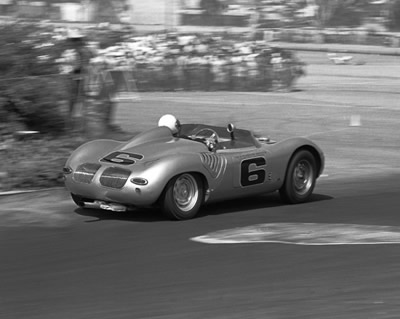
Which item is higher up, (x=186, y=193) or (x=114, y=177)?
(x=114, y=177)

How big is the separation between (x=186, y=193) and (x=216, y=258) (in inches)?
67.7

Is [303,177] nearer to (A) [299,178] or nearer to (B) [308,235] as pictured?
(A) [299,178]

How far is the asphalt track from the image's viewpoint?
614 centimetres

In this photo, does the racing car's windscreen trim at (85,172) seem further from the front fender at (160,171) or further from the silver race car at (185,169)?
the front fender at (160,171)

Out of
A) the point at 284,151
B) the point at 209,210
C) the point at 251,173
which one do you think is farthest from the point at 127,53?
the point at 251,173

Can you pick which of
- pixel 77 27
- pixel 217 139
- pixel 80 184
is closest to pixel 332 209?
pixel 217 139

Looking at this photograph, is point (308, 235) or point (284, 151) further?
point (284, 151)

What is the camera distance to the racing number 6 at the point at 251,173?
959 centimetres

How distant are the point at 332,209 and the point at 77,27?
15.4 metres

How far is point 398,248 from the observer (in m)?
8.00

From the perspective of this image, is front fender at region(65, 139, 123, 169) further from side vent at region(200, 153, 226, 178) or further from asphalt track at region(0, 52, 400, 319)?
side vent at region(200, 153, 226, 178)

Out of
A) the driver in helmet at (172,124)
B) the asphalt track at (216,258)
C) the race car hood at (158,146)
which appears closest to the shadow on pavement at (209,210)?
the asphalt track at (216,258)

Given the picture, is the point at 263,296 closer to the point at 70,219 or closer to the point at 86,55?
the point at 70,219

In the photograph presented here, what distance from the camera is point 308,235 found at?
28.0 ft
